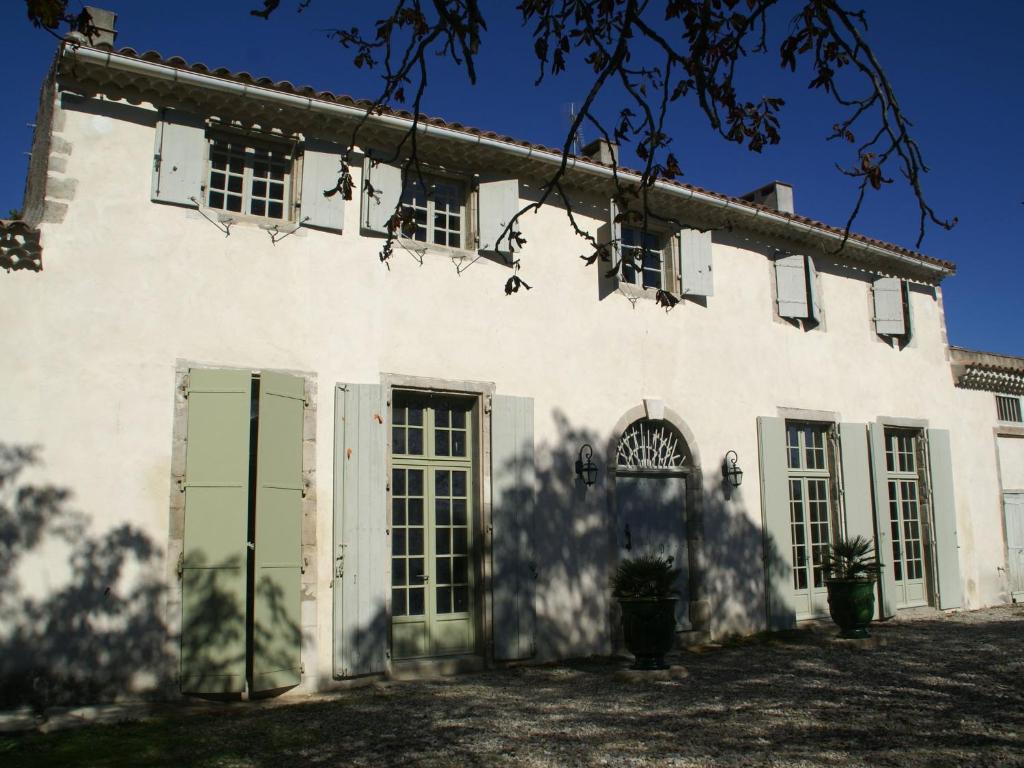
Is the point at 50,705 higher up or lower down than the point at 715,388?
lower down

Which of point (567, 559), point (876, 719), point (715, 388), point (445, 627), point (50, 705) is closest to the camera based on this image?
point (876, 719)

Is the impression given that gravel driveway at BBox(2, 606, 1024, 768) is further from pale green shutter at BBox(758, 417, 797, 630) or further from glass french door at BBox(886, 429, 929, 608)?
glass french door at BBox(886, 429, 929, 608)

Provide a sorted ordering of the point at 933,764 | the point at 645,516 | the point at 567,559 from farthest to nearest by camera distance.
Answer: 1. the point at 645,516
2. the point at 567,559
3. the point at 933,764

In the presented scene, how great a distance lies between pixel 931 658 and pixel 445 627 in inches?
174

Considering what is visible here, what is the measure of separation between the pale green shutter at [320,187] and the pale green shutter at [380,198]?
223 millimetres

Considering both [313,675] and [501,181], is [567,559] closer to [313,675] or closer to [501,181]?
[313,675]

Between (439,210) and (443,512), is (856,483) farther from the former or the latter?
(439,210)

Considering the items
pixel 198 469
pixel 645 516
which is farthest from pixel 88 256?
pixel 645 516

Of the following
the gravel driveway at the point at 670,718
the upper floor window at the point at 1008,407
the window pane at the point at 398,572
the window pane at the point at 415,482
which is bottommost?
the gravel driveway at the point at 670,718

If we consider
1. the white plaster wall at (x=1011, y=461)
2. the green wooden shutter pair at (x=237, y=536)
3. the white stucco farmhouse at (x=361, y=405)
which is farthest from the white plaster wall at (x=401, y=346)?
Answer: the white plaster wall at (x=1011, y=461)

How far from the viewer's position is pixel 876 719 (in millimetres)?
5754

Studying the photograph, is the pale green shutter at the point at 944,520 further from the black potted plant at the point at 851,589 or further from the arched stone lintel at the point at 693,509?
the arched stone lintel at the point at 693,509

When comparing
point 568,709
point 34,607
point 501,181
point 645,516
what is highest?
point 501,181

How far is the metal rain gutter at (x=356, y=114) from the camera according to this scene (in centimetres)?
702
